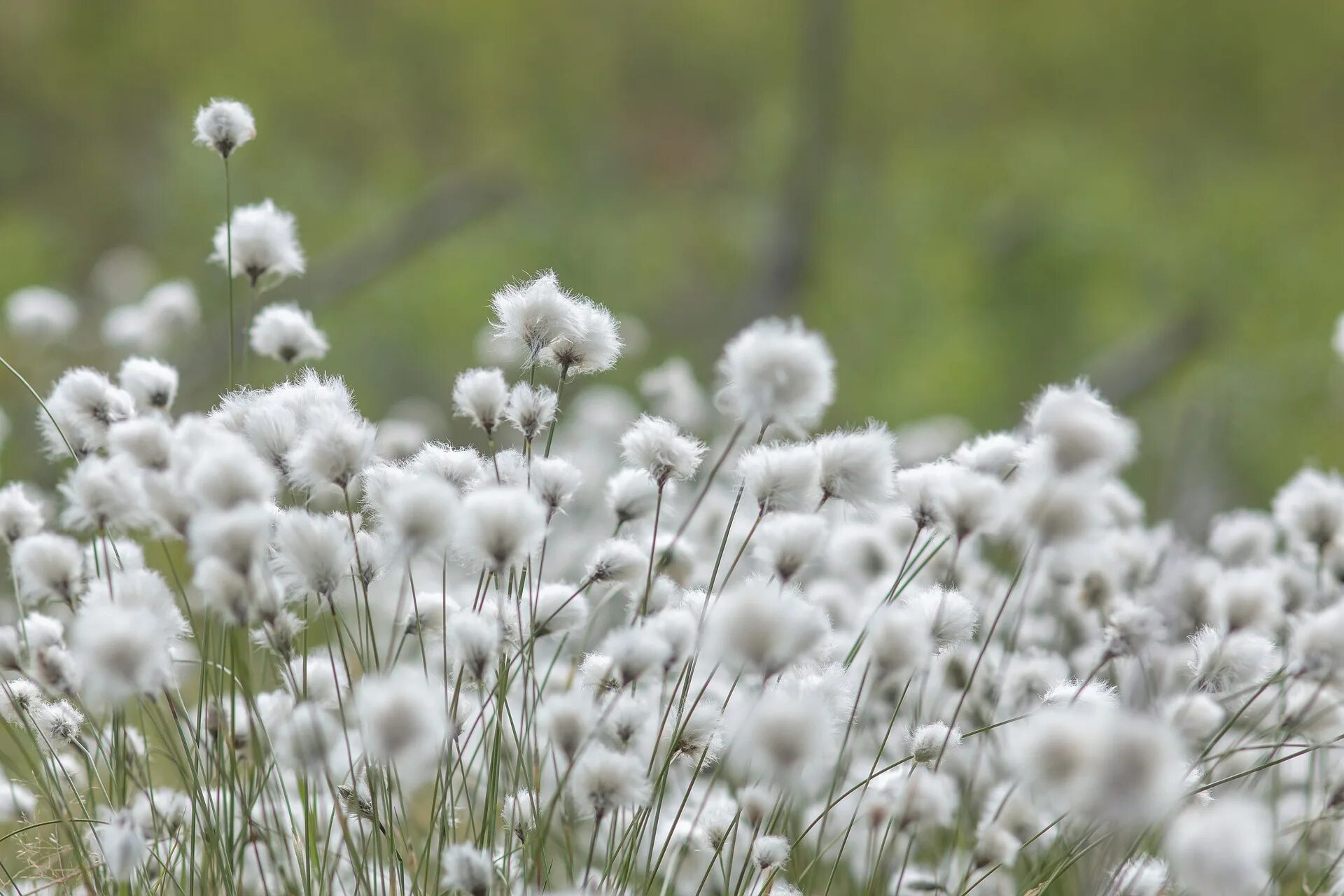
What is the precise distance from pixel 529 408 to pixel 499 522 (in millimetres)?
274

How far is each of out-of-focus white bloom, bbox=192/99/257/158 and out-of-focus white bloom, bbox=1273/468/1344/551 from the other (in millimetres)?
1099

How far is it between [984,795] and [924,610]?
666mm

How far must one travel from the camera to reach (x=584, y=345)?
97cm

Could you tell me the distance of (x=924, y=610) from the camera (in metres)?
0.88

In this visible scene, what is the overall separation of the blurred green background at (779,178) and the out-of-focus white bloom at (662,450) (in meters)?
3.15

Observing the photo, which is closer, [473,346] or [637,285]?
[473,346]

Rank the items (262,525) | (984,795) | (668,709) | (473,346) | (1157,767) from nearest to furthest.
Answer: (1157,767) → (262,525) → (668,709) → (984,795) → (473,346)

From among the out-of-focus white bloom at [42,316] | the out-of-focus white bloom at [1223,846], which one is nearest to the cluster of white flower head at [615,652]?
the out-of-focus white bloom at [1223,846]

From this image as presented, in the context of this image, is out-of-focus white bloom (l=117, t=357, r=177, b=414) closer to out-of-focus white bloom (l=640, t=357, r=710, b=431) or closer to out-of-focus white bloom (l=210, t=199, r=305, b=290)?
out-of-focus white bloom (l=210, t=199, r=305, b=290)

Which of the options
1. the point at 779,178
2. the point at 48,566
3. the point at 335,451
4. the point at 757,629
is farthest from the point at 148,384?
the point at 779,178

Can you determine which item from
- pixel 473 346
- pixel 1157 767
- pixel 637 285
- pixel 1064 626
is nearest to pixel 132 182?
pixel 473 346

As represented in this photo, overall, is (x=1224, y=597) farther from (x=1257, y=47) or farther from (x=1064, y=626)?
(x=1257, y=47)

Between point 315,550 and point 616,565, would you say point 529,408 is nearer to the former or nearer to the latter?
point 616,565

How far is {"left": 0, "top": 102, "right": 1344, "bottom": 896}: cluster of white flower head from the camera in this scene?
65 centimetres
